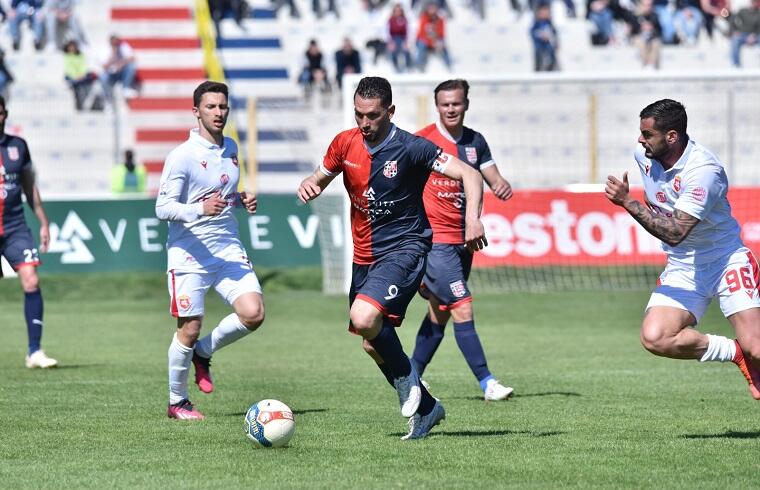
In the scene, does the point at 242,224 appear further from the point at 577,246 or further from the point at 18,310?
the point at 577,246

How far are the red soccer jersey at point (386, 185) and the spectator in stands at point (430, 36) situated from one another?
79.2 feet

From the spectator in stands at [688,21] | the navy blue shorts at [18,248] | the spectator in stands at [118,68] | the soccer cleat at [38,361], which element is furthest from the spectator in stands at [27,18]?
the soccer cleat at [38,361]

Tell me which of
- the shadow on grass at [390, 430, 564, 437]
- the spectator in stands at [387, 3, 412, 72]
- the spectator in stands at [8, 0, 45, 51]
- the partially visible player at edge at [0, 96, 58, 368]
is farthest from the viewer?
the spectator in stands at [8, 0, 45, 51]

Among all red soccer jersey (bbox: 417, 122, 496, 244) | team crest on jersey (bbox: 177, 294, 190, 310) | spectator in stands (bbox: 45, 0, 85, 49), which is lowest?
team crest on jersey (bbox: 177, 294, 190, 310)

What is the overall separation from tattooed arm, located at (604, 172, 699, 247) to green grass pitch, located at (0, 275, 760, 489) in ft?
4.17

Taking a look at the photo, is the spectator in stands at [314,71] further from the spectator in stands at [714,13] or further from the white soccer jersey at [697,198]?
the white soccer jersey at [697,198]

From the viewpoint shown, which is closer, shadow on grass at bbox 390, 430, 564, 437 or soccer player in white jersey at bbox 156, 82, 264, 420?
shadow on grass at bbox 390, 430, 564, 437

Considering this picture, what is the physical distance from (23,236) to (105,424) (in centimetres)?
431

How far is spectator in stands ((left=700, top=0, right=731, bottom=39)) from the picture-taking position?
112 feet

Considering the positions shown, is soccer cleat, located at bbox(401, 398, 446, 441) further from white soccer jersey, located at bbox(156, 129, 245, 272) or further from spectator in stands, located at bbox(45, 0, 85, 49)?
spectator in stands, located at bbox(45, 0, 85, 49)

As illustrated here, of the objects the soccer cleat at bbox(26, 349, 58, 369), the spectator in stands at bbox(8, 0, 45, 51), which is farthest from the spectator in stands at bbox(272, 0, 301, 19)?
the soccer cleat at bbox(26, 349, 58, 369)

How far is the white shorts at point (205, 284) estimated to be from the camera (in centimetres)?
929

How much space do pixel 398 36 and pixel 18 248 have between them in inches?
795

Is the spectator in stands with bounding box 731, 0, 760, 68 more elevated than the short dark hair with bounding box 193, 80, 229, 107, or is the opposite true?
the spectator in stands with bounding box 731, 0, 760, 68
